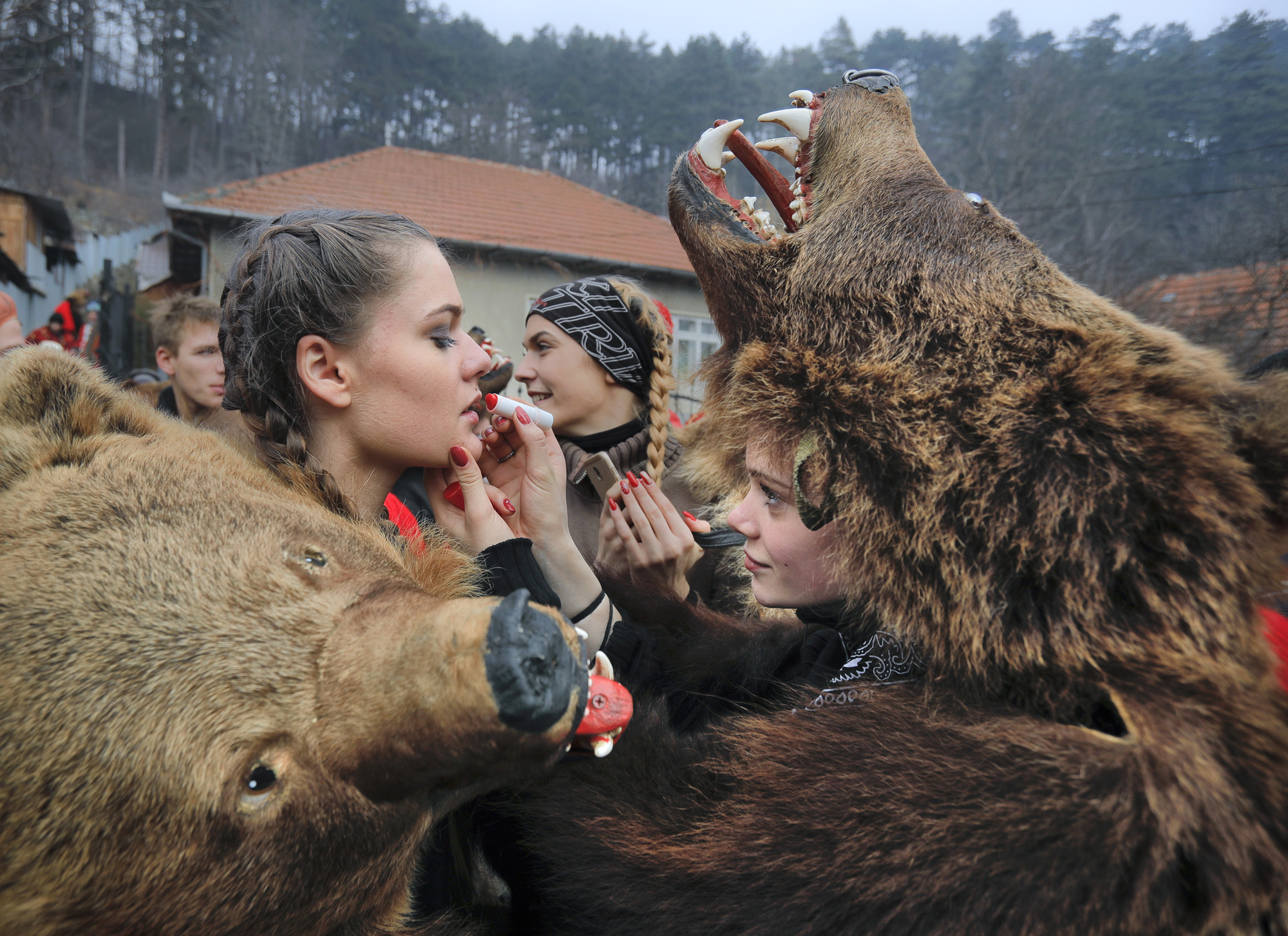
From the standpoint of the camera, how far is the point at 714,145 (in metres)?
1.66

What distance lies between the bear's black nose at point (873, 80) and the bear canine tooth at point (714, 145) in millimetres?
298

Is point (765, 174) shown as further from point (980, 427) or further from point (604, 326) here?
point (604, 326)

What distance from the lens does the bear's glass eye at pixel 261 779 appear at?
932 millimetres

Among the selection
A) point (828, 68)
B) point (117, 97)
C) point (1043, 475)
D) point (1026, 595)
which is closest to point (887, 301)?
point (1043, 475)

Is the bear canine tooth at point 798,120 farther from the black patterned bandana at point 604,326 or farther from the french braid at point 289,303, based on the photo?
the black patterned bandana at point 604,326

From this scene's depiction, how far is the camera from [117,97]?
39500 millimetres

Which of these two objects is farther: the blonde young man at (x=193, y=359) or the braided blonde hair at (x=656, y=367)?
the blonde young man at (x=193, y=359)

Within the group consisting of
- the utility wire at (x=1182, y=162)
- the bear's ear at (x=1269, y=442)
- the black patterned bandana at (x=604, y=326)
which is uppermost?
the utility wire at (x=1182, y=162)

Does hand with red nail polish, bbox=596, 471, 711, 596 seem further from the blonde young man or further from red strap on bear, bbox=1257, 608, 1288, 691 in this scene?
the blonde young man

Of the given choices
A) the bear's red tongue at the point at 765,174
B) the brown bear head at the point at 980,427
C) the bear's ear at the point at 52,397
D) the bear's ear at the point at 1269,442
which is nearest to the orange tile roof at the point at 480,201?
the bear's red tongue at the point at 765,174

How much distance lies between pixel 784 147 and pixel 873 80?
0.23 metres

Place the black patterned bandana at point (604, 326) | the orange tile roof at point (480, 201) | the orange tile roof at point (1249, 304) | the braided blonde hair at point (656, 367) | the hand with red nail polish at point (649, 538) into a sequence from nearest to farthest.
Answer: the hand with red nail polish at point (649, 538) < the braided blonde hair at point (656, 367) < the black patterned bandana at point (604, 326) < the orange tile roof at point (1249, 304) < the orange tile roof at point (480, 201)

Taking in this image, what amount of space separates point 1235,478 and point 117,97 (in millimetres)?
51425

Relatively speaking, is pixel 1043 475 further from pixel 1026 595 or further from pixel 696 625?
pixel 696 625
